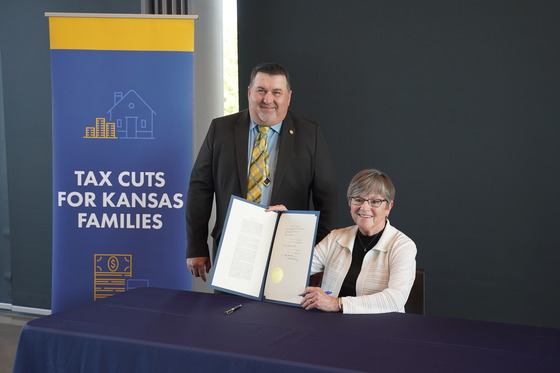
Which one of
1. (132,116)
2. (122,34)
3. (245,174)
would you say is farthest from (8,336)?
(245,174)

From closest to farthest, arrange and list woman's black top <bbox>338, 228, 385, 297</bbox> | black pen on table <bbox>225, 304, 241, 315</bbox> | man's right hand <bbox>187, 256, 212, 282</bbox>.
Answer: black pen on table <bbox>225, 304, 241, 315</bbox> < woman's black top <bbox>338, 228, 385, 297</bbox> < man's right hand <bbox>187, 256, 212, 282</bbox>

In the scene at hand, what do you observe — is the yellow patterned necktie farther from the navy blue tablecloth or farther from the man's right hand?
the navy blue tablecloth

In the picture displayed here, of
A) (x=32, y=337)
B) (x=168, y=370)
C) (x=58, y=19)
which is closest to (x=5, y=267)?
(x=58, y=19)

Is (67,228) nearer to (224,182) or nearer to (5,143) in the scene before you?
(224,182)

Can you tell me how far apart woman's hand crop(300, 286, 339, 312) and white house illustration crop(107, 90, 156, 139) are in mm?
1902

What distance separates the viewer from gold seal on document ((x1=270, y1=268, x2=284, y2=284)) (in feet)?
7.11

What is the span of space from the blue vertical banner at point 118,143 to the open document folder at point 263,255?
57.1 inches

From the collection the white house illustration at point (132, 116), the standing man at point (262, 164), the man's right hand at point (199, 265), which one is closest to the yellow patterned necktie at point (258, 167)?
the standing man at point (262, 164)

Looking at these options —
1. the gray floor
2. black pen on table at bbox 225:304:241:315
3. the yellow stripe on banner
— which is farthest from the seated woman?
the gray floor

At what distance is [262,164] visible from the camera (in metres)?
2.82

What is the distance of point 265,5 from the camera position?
4.06 m

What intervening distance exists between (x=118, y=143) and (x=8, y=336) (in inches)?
84.9

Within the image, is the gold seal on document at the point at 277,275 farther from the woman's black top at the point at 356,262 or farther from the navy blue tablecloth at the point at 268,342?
the woman's black top at the point at 356,262

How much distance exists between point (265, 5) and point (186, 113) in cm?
110
